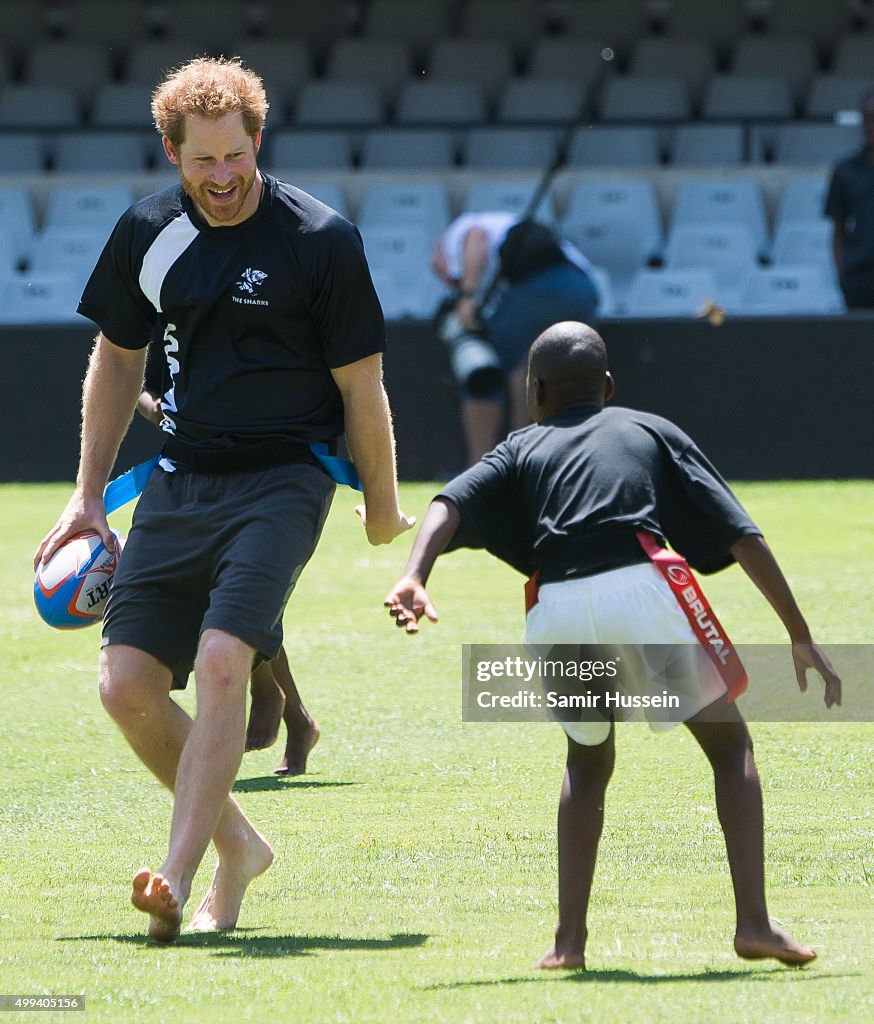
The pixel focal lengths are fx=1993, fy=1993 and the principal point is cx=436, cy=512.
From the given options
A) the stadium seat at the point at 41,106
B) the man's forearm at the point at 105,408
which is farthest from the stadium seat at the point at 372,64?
the man's forearm at the point at 105,408

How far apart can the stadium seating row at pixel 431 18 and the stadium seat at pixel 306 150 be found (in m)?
2.36

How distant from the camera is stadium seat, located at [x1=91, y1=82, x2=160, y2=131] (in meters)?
19.5

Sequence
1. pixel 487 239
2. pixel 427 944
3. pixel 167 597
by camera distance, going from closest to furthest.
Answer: pixel 427 944
pixel 167 597
pixel 487 239

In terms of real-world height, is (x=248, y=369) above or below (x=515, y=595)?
above

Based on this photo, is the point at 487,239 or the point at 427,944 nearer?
the point at 427,944

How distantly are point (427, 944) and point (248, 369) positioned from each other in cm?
141

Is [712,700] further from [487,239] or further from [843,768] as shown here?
[487,239]

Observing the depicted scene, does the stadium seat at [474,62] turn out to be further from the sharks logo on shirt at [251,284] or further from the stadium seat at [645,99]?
the sharks logo on shirt at [251,284]

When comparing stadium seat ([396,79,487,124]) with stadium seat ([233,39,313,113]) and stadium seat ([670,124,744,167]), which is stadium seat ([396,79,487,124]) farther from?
stadium seat ([670,124,744,167])

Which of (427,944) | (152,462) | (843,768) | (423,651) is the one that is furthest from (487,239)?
(427,944)

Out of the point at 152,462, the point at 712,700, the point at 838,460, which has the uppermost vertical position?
the point at 152,462

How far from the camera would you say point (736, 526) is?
163 inches

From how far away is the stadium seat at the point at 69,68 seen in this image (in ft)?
66.4

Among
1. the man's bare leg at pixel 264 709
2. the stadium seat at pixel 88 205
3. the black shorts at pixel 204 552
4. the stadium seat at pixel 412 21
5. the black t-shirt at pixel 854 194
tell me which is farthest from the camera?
the stadium seat at pixel 412 21
